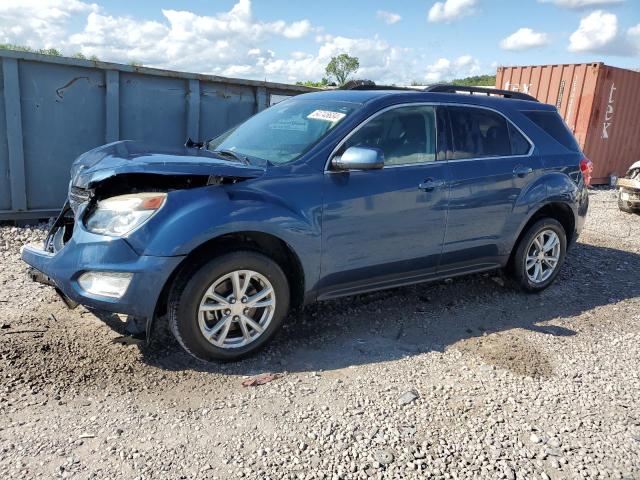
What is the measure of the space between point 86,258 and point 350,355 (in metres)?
1.90

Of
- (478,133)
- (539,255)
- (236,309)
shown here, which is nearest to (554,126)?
(478,133)

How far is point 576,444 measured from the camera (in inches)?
118

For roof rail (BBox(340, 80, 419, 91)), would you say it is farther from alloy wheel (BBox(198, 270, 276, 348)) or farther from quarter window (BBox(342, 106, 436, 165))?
alloy wheel (BBox(198, 270, 276, 348))

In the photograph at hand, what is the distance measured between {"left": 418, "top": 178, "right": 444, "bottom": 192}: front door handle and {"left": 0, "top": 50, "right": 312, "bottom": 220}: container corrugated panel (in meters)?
3.96

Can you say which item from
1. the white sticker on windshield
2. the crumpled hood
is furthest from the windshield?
the crumpled hood

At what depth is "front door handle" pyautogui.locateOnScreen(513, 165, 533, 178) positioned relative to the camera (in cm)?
481

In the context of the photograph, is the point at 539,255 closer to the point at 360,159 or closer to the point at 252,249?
the point at 360,159

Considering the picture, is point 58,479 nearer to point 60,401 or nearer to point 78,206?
point 60,401

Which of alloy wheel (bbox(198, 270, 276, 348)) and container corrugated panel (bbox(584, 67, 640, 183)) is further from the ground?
container corrugated panel (bbox(584, 67, 640, 183))

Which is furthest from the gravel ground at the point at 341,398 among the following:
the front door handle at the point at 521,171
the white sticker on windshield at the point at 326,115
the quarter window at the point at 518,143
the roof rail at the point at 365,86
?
the roof rail at the point at 365,86

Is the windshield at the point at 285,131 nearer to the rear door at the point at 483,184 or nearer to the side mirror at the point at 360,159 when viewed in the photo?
the side mirror at the point at 360,159

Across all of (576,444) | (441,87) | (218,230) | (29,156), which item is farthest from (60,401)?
(29,156)

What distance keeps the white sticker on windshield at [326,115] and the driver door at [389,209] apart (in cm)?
20

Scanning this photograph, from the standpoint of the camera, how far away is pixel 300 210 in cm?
367
